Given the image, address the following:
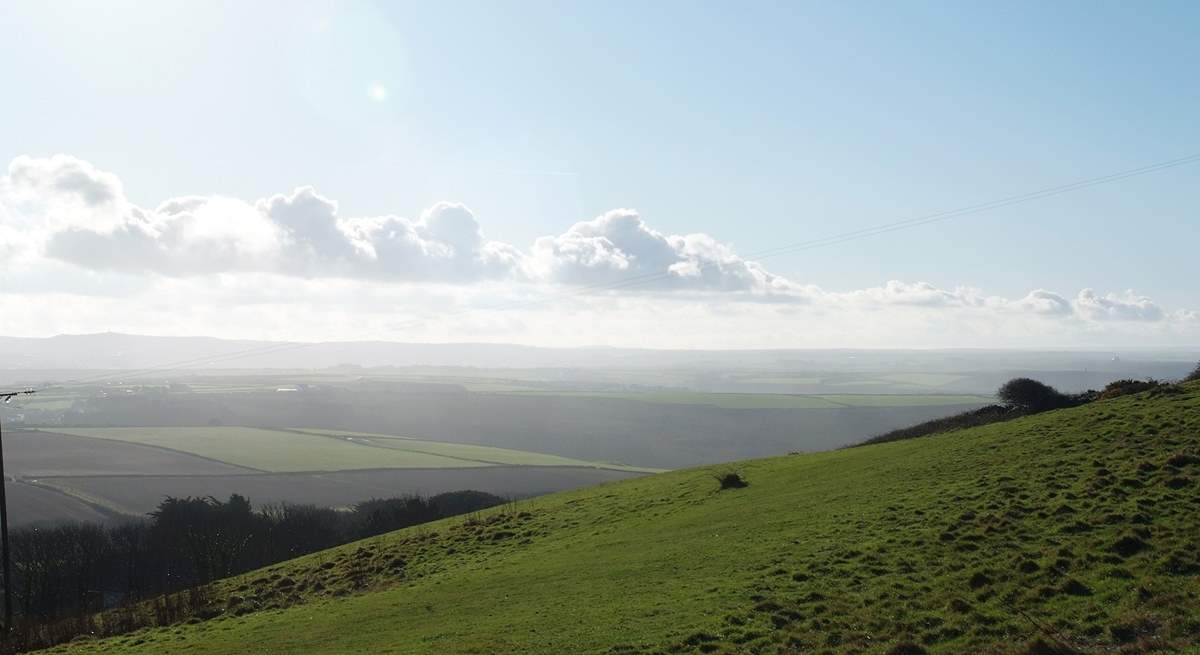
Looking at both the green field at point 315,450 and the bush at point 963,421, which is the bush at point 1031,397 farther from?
the green field at point 315,450

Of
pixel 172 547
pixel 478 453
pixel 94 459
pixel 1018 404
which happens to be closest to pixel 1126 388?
pixel 1018 404

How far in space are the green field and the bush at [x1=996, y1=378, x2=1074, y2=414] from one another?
104 meters

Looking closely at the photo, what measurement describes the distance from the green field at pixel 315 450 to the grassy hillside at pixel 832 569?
112m

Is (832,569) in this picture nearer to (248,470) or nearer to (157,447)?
(248,470)

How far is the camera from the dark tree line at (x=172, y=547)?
54.1m

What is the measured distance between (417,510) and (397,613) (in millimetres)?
45635

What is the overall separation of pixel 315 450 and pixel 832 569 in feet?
518

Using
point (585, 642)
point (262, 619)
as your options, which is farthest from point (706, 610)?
point (262, 619)

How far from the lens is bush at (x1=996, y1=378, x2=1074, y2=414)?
46719 millimetres

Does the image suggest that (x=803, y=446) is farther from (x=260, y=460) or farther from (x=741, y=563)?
(x=741, y=563)

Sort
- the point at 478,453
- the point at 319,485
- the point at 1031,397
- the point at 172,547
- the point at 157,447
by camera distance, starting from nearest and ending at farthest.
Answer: the point at 1031,397 → the point at 172,547 → the point at 319,485 → the point at 157,447 → the point at 478,453

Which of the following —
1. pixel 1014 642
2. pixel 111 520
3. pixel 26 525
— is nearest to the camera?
pixel 1014 642

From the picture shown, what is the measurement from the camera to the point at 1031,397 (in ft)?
159

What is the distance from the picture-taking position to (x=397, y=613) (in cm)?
2538
